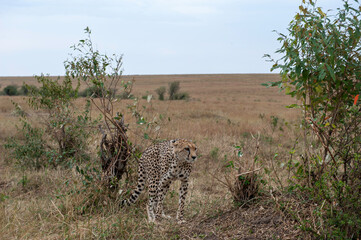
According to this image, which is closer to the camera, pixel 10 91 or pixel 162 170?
pixel 162 170

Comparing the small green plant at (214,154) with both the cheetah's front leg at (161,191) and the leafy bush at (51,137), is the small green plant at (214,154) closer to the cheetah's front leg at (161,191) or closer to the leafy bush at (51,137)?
the leafy bush at (51,137)

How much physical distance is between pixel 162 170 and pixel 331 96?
2.74m

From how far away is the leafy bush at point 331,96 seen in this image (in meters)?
4.16

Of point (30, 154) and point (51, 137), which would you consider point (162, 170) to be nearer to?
point (30, 154)

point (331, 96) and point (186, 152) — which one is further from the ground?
point (331, 96)

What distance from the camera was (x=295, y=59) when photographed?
4133 mm

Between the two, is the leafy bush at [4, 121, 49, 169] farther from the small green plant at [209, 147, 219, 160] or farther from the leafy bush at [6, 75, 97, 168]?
the small green plant at [209, 147, 219, 160]

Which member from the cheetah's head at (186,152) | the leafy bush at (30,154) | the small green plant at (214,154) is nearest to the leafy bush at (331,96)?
the cheetah's head at (186,152)

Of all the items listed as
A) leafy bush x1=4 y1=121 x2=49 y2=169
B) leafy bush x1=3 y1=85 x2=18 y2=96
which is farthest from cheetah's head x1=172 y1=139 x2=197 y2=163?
leafy bush x1=3 y1=85 x2=18 y2=96

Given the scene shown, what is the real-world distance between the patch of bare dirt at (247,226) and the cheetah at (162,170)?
2.10 feet

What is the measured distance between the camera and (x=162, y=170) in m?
6.14

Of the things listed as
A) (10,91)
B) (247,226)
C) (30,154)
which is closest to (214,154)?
(30,154)

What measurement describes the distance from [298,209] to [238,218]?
786 mm

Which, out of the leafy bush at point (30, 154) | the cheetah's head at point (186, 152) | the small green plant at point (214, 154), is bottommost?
the small green plant at point (214, 154)
